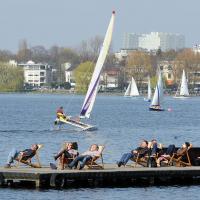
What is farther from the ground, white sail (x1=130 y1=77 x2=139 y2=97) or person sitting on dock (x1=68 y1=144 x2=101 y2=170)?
person sitting on dock (x1=68 y1=144 x2=101 y2=170)

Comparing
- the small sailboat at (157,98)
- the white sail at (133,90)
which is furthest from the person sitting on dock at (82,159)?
the white sail at (133,90)

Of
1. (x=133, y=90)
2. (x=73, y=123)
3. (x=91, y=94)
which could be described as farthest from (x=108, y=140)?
(x=133, y=90)

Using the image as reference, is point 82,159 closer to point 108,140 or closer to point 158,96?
point 108,140

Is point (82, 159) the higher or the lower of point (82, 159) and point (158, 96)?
the higher

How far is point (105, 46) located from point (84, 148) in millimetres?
14995

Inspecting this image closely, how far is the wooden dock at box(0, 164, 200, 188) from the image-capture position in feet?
Answer: 125

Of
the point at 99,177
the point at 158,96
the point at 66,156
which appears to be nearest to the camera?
the point at 99,177

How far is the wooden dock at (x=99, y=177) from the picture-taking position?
3822 centimetres

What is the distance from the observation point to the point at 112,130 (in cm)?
8025

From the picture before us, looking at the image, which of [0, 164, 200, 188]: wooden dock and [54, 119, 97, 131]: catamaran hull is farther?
[54, 119, 97, 131]: catamaran hull

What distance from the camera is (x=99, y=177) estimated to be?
3894 centimetres

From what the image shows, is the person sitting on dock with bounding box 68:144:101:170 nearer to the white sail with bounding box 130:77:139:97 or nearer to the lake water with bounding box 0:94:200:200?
the lake water with bounding box 0:94:200:200

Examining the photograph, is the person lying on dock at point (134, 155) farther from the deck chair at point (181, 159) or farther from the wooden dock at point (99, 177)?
the deck chair at point (181, 159)

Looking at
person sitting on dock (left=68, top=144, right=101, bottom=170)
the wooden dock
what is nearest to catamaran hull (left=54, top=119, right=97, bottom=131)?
Result: the wooden dock
